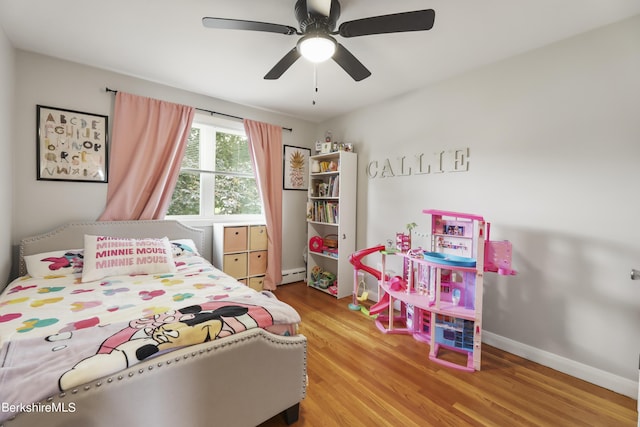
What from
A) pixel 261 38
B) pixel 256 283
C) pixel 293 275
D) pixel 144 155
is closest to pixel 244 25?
pixel 261 38

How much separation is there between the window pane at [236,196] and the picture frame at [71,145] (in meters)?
1.15

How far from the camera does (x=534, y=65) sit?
2021 mm

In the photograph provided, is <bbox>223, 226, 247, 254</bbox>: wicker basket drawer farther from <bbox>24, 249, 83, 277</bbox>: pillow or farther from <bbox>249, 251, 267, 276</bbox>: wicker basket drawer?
<bbox>24, 249, 83, 277</bbox>: pillow

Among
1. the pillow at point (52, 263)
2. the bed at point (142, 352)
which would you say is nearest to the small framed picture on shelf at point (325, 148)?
the bed at point (142, 352)

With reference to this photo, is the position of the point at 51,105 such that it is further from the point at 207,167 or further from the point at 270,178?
the point at 270,178

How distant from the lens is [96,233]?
93.4 inches

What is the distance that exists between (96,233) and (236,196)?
59.0 inches

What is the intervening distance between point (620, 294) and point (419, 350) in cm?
138

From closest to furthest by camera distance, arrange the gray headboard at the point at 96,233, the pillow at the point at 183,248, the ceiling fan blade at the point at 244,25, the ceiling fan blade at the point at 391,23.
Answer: the ceiling fan blade at the point at 391,23
the ceiling fan blade at the point at 244,25
the gray headboard at the point at 96,233
the pillow at the point at 183,248

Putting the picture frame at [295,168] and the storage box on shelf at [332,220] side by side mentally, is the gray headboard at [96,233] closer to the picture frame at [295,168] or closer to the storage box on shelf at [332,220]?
the picture frame at [295,168]

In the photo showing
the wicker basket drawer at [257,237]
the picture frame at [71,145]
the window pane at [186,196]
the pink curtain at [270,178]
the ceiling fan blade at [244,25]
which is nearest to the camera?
the ceiling fan blade at [244,25]

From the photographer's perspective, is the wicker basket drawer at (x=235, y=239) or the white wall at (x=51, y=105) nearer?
the white wall at (x=51, y=105)

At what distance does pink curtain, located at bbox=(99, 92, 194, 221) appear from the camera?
2527 millimetres

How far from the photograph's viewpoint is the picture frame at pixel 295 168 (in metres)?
3.74
